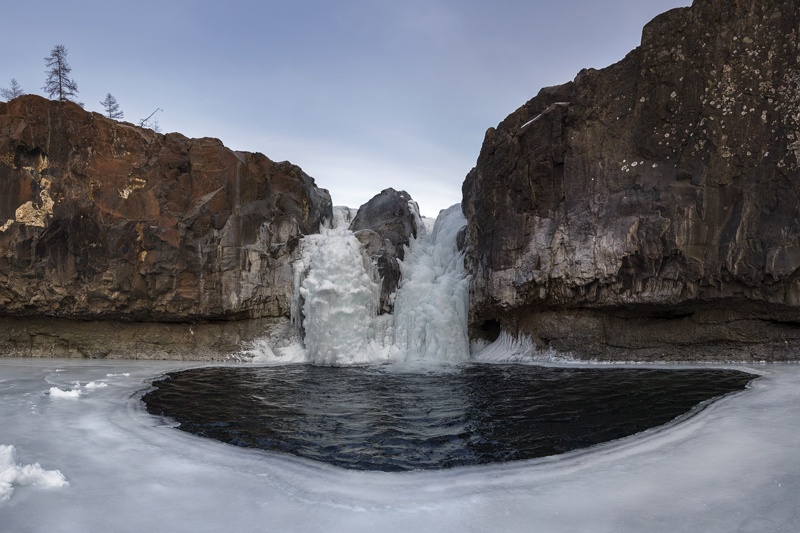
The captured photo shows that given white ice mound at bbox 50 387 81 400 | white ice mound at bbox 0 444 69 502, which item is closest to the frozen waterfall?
white ice mound at bbox 50 387 81 400

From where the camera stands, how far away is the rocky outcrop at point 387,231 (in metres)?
15.2

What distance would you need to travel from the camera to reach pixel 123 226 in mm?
13359

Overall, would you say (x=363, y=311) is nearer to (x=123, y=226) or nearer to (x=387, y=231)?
(x=387, y=231)

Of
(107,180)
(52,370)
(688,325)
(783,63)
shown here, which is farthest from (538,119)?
(52,370)

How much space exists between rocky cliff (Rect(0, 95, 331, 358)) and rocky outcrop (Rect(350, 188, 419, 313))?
2.70 metres

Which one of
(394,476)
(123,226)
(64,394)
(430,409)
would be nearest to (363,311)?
(123,226)

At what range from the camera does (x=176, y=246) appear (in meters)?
13.6

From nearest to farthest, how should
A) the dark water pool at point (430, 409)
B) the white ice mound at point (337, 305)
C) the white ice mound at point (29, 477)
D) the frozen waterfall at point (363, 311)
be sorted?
the white ice mound at point (29, 477) < the dark water pool at point (430, 409) < the white ice mound at point (337, 305) < the frozen waterfall at point (363, 311)

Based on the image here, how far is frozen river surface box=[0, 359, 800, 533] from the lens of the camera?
3068 mm

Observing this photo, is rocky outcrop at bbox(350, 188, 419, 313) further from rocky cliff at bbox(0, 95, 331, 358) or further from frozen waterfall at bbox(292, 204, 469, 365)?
rocky cliff at bbox(0, 95, 331, 358)

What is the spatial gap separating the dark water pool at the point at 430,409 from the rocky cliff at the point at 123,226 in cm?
398

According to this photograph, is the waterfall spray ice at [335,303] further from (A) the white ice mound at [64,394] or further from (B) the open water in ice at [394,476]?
(A) the white ice mound at [64,394]

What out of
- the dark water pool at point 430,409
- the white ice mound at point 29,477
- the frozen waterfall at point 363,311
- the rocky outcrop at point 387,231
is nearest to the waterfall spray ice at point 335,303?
the frozen waterfall at point 363,311

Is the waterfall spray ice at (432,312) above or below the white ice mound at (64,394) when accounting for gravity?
above
